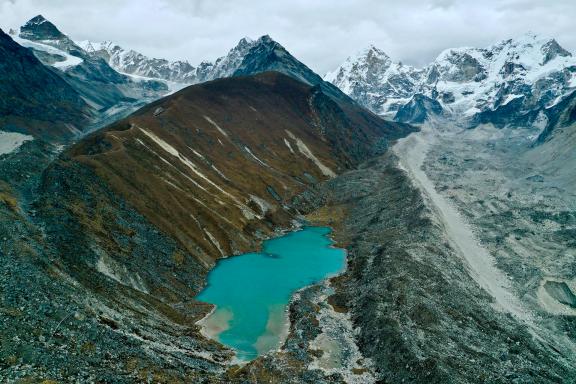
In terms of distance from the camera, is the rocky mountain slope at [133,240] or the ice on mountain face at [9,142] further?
the ice on mountain face at [9,142]

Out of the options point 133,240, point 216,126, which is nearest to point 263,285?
point 133,240

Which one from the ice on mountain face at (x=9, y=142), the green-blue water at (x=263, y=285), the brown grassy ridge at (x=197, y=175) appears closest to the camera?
the green-blue water at (x=263, y=285)

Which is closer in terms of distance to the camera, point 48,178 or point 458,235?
point 48,178

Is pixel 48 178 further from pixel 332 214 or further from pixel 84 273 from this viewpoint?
pixel 332 214

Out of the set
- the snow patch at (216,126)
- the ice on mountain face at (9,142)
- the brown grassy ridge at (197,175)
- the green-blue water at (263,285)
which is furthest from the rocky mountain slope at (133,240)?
the snow patch at (216,126)

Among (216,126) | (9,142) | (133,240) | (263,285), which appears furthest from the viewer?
(216,126)

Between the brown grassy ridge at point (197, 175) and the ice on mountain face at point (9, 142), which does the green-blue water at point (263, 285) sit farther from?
the ice on mountain face at point (9, 142)

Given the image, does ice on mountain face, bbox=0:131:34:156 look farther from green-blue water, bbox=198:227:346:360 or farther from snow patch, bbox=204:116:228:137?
green-blue water, bbox=198:227:346:360

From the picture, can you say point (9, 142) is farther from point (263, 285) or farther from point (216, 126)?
point (263, 285)

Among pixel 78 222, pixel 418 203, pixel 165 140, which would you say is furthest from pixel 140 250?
pixel 418 203
